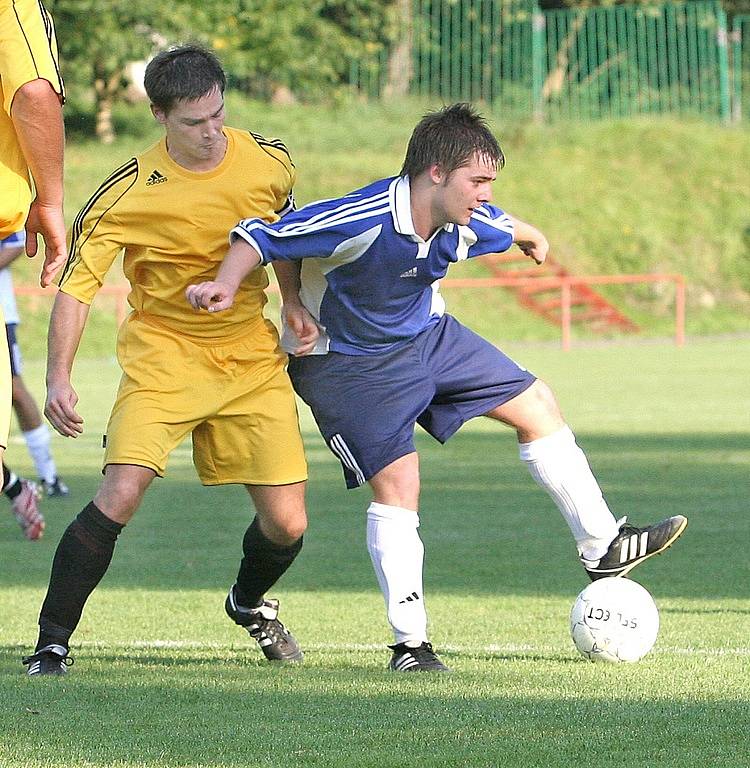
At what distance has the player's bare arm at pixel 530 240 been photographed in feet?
19.6

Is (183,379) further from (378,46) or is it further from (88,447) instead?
(378,46)

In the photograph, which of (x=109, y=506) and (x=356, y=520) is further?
(x=356, y=520)

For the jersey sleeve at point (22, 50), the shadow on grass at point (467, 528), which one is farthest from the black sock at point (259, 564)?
the jersey sleeve at point (22, 50)

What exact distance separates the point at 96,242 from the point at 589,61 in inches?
1348

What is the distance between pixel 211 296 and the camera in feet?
16.9

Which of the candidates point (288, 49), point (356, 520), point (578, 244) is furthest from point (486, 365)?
point (288, 49)

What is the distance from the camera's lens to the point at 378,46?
128ft

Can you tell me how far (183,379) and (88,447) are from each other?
9.38 metres

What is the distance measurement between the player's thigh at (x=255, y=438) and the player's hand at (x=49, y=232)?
0.86 m

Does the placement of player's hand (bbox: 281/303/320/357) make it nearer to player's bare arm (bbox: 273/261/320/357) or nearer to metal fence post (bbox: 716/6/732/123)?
player's bare arm (bbox: 273/261/320/357)

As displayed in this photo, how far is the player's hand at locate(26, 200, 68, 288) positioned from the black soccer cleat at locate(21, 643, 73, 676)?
4.03ft

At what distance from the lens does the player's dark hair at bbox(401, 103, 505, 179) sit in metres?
5.36

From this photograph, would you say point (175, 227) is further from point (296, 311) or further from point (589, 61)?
point (589, 61)

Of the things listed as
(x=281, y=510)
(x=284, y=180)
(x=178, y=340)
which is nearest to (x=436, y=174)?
(x=284, y=180)
